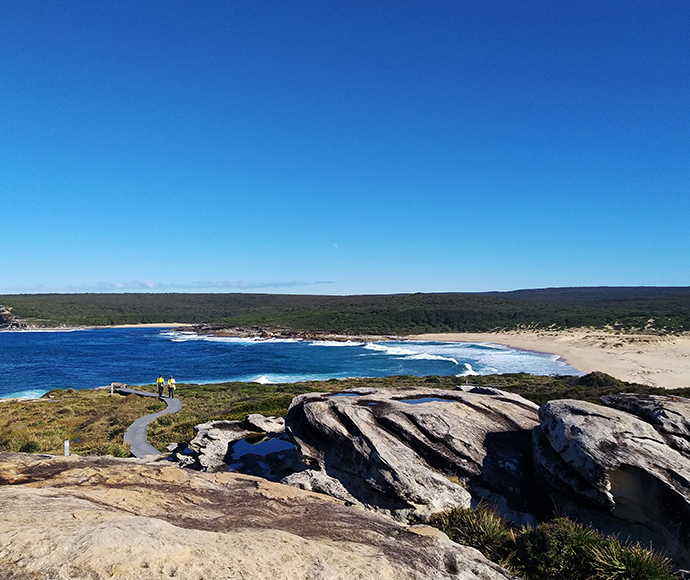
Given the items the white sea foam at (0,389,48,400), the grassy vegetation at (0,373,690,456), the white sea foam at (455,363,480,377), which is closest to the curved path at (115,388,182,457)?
the grassy vegetation at (0,373,690,456)

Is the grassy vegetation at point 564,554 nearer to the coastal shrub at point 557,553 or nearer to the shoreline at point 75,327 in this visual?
the coastal shrub at point 557,553

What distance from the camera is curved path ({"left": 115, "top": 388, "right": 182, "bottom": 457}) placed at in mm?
21062

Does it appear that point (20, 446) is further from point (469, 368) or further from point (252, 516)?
point (469, 368)

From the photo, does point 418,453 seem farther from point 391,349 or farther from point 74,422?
point 391,349

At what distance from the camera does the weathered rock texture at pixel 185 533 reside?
20.5 ft

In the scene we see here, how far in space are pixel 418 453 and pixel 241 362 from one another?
212 ft

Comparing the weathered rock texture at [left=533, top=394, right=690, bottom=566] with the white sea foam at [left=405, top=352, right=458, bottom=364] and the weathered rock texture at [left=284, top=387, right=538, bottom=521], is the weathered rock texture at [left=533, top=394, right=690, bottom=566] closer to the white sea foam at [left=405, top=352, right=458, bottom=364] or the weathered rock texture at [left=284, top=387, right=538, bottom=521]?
the weathered rock texture at [left=284, top=387, right=538, bottom=521]

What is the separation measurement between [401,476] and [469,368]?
51564mm

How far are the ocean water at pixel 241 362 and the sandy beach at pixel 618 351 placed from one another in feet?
14.6

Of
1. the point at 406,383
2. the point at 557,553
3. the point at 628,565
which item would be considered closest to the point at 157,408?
the point at 406,383

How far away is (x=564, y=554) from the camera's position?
28.7ft

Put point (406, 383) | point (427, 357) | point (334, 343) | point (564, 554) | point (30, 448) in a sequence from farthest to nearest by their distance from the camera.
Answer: point (334, 343) → point (427, 357) → point (406, 383) → point (30, 448) → point (564, 554)

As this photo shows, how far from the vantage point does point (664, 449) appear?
11742 millimetres

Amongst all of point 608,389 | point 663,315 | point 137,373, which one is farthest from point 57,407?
point 663,315
